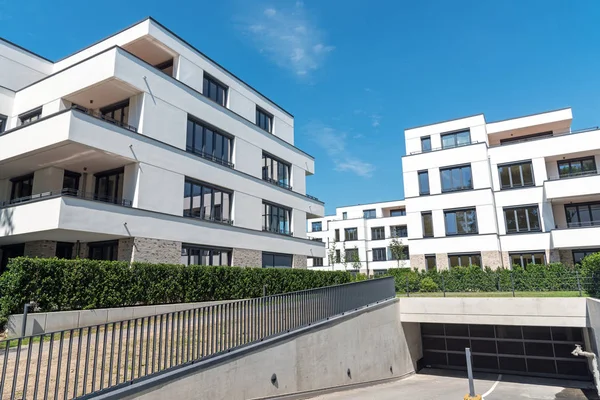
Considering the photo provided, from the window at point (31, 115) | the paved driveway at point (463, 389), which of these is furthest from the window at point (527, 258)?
the window at point (31, 115)

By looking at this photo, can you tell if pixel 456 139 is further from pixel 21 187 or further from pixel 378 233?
pixel 21 187

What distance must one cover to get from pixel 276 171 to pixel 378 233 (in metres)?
28.8

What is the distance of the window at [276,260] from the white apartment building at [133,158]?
0.48 ft

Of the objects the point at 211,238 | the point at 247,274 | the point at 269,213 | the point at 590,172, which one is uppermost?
the point at 590,172

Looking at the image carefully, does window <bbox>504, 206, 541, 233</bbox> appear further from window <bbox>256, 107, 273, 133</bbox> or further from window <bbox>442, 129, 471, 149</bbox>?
window <bbox>256, 107, 273, 133</bbox>

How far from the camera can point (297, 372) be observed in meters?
10.1

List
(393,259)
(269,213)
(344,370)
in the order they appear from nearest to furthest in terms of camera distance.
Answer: (344,370) → (269,213) → (393,259)

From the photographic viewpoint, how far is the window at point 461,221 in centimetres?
2862

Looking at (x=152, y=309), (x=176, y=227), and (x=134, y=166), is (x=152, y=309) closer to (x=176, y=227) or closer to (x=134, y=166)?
(x=176, y=227)

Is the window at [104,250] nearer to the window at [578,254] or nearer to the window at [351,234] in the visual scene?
the window at [578,254]

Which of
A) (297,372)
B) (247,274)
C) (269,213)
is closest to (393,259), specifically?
(269,213)

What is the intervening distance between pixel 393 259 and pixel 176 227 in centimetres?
3671

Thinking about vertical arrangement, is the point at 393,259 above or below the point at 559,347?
above

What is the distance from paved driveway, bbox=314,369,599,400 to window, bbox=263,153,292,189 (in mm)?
14936
